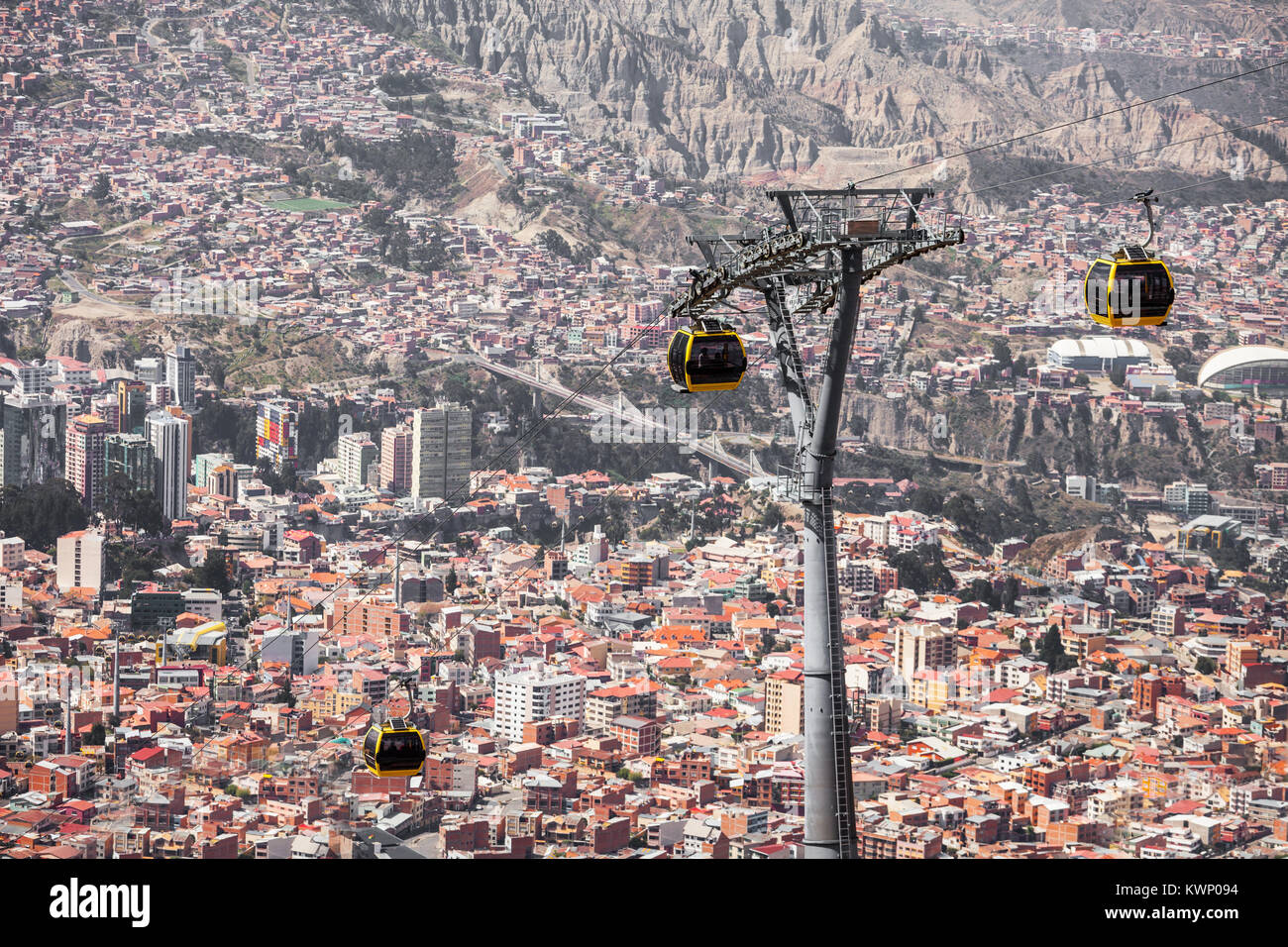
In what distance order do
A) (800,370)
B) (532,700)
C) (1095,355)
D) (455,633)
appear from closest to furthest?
1. (800,370)
2. (532,700)
3. (455,633)
4. (1095,355)

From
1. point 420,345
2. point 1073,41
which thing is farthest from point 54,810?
point 1073,41

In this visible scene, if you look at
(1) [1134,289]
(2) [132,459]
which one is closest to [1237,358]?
(2) [132,459]

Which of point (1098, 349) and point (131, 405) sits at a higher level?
point (1098, 349)

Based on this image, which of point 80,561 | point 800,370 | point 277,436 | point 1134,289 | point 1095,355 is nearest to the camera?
point 800,370

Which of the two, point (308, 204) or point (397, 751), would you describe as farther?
point (308, 204)

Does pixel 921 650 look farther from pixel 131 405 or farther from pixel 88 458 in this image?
pixel 131 405

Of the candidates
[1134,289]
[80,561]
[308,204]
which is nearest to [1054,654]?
[80,561]

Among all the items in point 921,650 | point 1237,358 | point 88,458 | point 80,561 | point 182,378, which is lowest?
point 921,650
